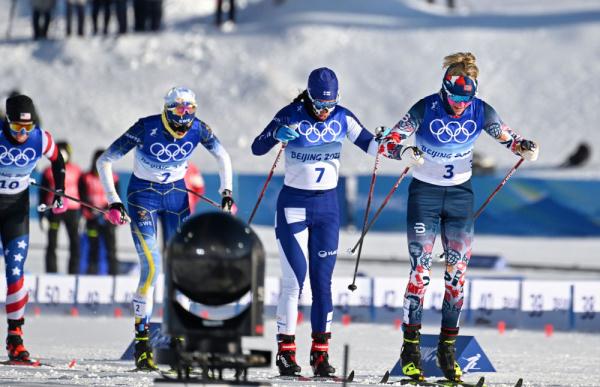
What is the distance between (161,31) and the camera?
3775cm

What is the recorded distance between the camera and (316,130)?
11.2m

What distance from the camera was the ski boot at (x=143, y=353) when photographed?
37.1 feet

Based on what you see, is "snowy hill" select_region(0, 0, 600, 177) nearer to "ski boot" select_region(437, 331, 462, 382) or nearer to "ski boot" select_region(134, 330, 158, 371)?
"ski boot" select_region(134, 330, 158, 371)

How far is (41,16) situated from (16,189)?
2480 centimetres

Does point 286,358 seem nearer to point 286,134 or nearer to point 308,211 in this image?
point 308,211

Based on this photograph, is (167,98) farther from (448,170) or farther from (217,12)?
(217,12)

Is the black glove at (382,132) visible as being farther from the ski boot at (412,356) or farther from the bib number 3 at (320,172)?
the ski boot at (412,356)

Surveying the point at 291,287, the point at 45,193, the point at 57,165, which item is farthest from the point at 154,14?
the point at 291,287

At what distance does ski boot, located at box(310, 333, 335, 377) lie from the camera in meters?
11.0

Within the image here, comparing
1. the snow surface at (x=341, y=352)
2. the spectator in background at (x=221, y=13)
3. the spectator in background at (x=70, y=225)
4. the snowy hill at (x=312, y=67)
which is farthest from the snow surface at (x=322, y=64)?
the snow surface at (x=341, y=352)

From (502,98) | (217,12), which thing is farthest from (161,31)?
(502,98)

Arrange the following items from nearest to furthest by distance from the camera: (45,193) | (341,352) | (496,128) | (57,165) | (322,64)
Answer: (496,128) < (57,165) < (341,352) < (45,193) < (322,64)

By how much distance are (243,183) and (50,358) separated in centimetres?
1299

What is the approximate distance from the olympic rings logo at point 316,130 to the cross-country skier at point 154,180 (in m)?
0.78
